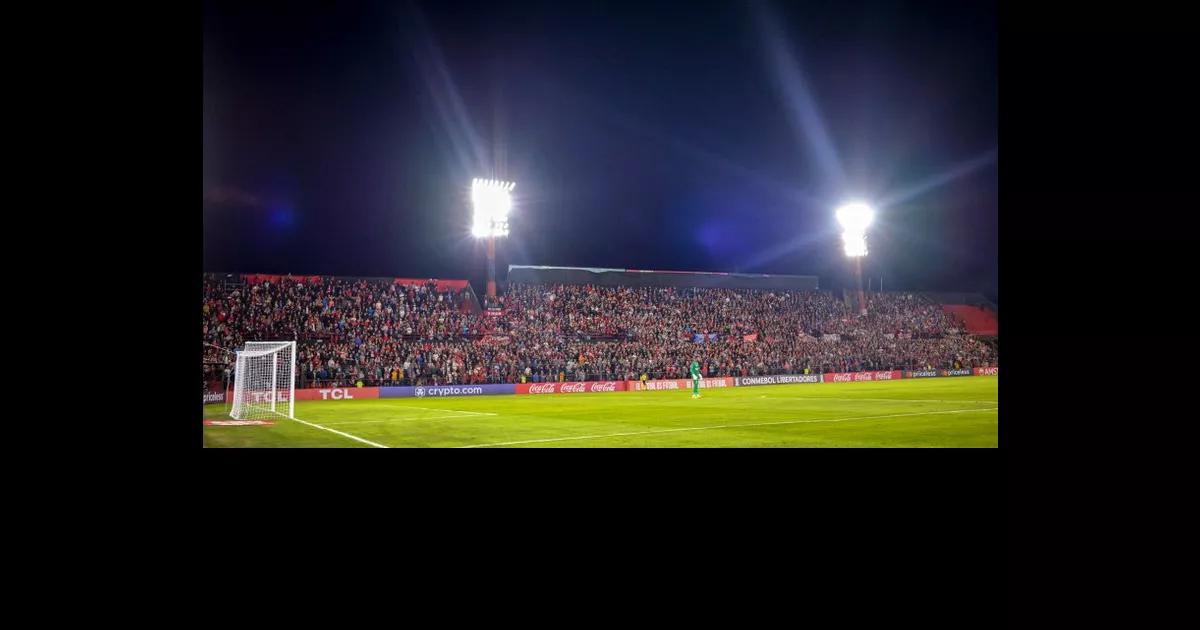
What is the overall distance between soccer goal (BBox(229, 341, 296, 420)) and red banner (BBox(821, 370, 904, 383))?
27476 millimetres

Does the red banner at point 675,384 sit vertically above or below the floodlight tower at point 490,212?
below

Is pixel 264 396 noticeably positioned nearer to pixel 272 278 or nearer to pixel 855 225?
pixel 272 278

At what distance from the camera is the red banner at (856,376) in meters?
38.8

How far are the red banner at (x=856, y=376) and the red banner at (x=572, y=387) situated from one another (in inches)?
520

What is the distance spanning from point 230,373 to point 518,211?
23644 mm

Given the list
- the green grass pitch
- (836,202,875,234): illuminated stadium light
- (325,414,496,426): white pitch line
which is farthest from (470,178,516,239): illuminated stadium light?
(836,202,875,234): illuminated stadium light

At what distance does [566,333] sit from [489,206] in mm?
8410

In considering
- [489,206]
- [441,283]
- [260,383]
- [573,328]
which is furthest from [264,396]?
[489,206]

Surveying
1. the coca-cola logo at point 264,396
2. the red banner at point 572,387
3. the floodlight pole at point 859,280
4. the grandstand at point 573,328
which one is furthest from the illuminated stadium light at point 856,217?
the coca-cola logo at point 264,396

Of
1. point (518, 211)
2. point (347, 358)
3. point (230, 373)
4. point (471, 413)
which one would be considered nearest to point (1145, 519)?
point (471, 413)

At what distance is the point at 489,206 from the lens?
39.5 meters

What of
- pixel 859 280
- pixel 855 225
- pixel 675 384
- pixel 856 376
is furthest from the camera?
pixel 859 280

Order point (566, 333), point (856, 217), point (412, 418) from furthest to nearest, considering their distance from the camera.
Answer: point (856, 217) → point (566, 333) → point (412, 418)

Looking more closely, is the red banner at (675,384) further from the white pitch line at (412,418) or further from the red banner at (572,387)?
the white pitch line at (412,418)
